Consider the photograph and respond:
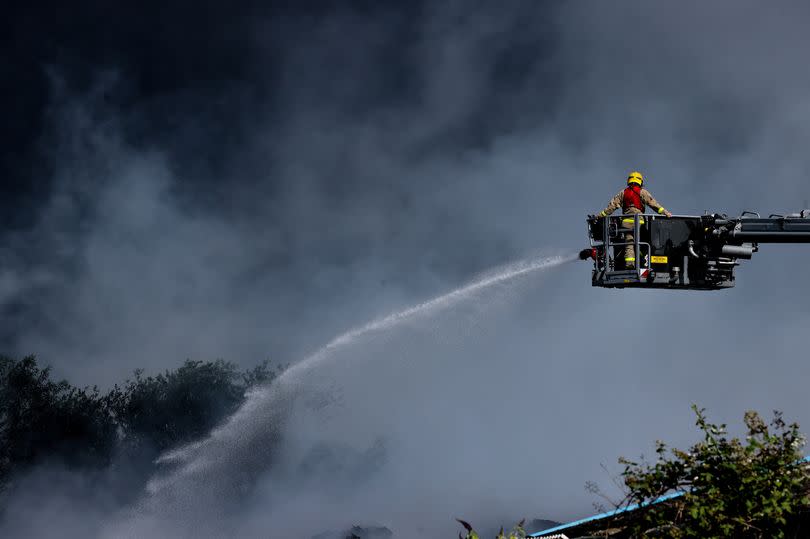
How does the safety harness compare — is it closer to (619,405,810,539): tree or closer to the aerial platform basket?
the aerial platform basket

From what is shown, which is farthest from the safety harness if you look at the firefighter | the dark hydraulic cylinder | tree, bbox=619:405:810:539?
tree, bbox=619:405:810:539

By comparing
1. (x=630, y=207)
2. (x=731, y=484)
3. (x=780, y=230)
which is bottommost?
(x=731, y=484)

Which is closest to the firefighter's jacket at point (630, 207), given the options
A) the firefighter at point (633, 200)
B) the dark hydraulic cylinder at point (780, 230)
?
the firefighter at point (633, 200)

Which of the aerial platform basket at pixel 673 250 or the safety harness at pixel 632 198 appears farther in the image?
the safety harness at pixel 632 198

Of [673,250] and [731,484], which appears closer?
[731,484]

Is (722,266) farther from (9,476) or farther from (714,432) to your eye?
(9,476)

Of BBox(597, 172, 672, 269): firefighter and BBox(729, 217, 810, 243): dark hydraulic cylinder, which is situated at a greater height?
BBox(597, 172, 672, 269): firefighter

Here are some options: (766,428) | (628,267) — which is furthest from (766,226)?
(766,428)

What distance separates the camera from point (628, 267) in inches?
712

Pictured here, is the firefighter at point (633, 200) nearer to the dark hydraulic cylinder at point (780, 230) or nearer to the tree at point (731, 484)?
the dark hydraulic cylinder at point (780, 230)

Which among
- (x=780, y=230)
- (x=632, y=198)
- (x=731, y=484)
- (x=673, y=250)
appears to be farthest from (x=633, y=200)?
(x=731, y=484)

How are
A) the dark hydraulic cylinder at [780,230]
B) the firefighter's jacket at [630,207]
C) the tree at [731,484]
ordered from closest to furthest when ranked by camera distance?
the tree at [731,484] → the dark hydraulic cylinder at [780,230] → the firefighter's jacket at [630,207]

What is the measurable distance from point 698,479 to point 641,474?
0.84 metres

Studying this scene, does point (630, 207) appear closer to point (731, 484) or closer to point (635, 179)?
point (635, 179)
